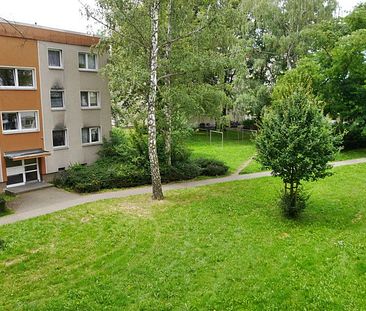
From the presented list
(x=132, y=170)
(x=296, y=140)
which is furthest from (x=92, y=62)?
(x=296, y=140)

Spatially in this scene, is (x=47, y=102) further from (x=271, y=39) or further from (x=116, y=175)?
(x=271, y=39)

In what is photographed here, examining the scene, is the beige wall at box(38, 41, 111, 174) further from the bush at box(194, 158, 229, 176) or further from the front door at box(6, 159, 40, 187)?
the bush at box(194, 158, 229, 176)

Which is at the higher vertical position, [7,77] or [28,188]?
[7,77]

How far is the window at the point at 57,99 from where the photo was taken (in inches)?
941

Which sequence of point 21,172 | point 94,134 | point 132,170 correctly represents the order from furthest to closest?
point 94,134 → point 21,172 → point 132,170

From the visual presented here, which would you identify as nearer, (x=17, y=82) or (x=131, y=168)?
(x=17, y=82)

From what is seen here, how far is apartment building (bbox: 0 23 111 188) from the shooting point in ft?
70.8

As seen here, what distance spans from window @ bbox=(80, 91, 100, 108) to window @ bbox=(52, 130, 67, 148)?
2.38 metres

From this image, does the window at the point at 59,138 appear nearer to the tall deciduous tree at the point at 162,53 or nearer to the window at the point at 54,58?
the window at the point at 54,58

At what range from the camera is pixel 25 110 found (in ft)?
73.3

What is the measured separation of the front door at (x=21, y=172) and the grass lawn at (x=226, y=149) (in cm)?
1011

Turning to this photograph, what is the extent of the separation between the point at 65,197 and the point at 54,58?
9.32 metres

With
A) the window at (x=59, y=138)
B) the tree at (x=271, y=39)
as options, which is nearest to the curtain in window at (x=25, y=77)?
the window at (x=59, y=138)

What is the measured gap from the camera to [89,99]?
26.0 m
